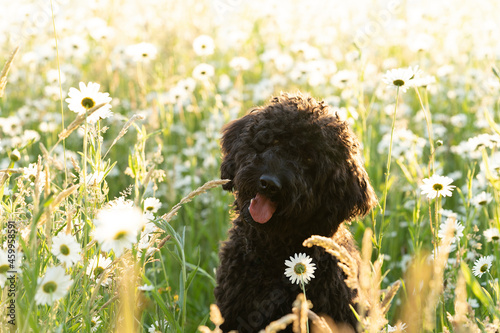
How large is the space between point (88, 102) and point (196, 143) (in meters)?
3.37

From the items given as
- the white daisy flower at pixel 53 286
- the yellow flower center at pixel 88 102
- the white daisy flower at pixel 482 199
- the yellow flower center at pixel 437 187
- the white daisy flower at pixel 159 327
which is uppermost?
the yellow flower center at pixel 88 102

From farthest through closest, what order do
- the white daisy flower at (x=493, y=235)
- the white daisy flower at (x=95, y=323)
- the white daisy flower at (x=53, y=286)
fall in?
the white daisy flower at (x=493, y=235)
the white daisy flower at (x=95, y=323)
the white daisy flower at (x=53, y=286)

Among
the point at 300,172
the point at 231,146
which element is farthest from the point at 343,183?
the point at 231,146

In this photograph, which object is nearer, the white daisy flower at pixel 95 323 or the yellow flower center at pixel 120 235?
the yellow flower center at pixel 120 235

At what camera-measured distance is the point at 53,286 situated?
165cm

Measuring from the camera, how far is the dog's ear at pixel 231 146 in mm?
2975

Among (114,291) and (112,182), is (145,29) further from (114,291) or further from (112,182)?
(114,291)

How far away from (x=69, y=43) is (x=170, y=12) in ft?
5.88

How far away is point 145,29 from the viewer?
5172mm

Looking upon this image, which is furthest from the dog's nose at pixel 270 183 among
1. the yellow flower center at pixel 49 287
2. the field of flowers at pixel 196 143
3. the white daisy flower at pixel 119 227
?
the yellow flower center at pixel 49 287

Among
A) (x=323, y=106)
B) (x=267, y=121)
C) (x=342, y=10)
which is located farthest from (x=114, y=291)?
(x=342, y=10)

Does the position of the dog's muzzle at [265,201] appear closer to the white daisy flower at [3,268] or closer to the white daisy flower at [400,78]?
the white daisy flower at [400,78]

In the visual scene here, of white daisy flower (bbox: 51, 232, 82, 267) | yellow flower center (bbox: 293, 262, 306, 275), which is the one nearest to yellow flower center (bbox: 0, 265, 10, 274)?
white daisy flower (bbox: 51, 232, 82, 267)

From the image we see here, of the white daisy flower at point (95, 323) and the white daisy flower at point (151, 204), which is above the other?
the white daisy flower at point (151, 204)
